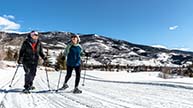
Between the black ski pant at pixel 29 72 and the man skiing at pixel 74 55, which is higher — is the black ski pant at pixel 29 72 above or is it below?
below

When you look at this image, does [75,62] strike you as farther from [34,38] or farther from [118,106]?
[118,106]

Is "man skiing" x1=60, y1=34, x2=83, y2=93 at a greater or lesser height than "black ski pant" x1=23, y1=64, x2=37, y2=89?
greater

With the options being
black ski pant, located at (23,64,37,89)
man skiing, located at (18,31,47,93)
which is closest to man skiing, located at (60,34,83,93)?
man skiing, located at (18,31,47,93)

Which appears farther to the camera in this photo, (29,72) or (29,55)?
(29,72)

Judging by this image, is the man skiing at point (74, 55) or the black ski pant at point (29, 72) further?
the black ski pant at point (29, 72)

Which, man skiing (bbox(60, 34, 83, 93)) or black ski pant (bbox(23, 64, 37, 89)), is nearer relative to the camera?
man skiing (bbox(60, 34, 83, 93))

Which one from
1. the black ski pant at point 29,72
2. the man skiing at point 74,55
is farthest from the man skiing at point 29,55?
the man skiing at point 74,55

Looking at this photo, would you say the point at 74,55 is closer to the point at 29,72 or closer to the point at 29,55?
the point at 29,55

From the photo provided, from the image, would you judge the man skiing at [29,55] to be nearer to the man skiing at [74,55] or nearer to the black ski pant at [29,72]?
the black ski pant at [29,72]

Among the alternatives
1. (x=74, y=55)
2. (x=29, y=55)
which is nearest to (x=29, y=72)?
(x=29, y=55)

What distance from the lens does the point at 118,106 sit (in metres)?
7.14

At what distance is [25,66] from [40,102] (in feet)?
10.5

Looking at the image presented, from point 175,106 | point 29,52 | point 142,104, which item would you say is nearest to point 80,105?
point 142,104

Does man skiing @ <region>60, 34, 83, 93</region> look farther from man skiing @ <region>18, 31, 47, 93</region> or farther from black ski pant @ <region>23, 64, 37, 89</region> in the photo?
black ski pant @ <region>23, 64, 37, 89</region>
